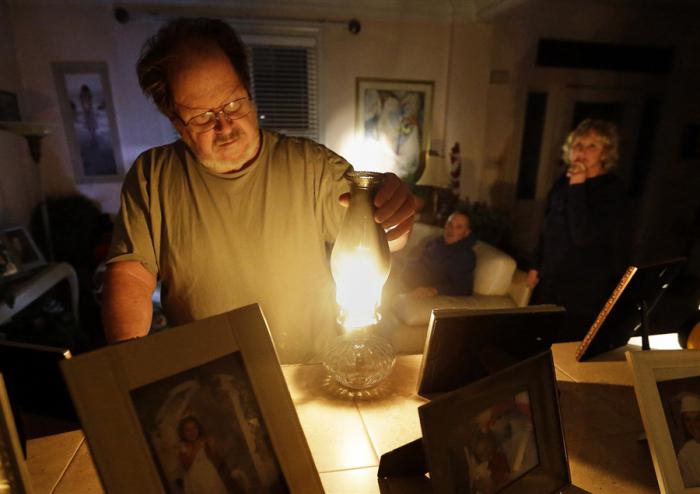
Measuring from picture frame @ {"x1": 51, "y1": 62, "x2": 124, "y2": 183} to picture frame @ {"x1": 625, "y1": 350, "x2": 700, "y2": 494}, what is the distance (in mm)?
4341

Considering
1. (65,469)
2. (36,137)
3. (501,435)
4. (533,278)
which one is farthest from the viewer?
(36,137)

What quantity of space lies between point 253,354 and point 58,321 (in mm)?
3058

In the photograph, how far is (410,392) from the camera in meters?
0.98

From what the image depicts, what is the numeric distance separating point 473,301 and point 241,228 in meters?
2.21

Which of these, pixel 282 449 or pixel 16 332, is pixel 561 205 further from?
pixel 16 332

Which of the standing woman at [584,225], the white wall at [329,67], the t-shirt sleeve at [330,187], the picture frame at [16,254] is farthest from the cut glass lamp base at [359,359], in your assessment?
the white wall at [329,67]

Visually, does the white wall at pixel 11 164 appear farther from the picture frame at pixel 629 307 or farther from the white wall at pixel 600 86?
the white wall at pixel 600 86

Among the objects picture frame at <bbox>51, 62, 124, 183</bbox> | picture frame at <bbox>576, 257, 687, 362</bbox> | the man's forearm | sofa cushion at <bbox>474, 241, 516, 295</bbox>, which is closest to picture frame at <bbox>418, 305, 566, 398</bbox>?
picture frame at <bbox>576, 257, 687, 362</bbox>

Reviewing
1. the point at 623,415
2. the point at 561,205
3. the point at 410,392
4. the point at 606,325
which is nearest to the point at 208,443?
the point at 410,392

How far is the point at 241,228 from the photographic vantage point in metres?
1.20

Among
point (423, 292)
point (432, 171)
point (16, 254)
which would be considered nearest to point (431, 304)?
point (423, 292)

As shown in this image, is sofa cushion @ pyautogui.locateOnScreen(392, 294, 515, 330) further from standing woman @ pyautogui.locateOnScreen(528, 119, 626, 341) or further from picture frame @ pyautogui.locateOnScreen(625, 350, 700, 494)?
picture frame @ pyautogui.locateOnScreen(625, 350, 700, 494)

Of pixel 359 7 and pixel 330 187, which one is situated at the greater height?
pixel 359 7

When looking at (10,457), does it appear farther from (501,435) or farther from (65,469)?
(501,435)
